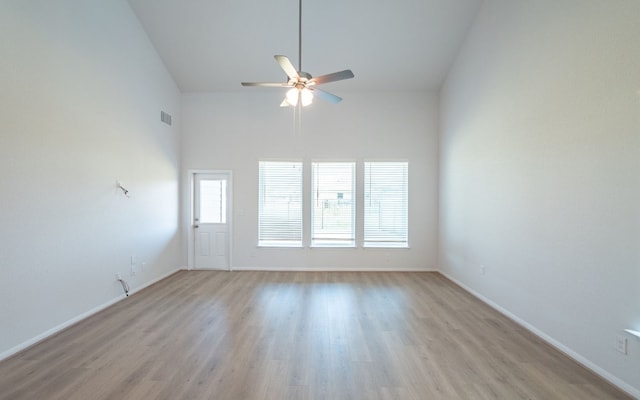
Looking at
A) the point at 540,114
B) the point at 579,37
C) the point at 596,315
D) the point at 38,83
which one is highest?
the point at 579,37

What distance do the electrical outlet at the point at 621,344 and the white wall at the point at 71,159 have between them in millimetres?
5249

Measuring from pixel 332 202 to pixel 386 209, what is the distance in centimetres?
Result: 111

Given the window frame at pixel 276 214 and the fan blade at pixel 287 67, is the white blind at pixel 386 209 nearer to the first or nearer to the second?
the window frame at pixel 276 214

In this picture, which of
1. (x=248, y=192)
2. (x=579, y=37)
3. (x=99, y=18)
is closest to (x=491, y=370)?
(x=579, y=37)

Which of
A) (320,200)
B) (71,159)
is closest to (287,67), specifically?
(71,159)

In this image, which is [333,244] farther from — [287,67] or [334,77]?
[287,67]

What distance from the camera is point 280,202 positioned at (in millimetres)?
5879

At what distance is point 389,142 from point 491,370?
426 cm

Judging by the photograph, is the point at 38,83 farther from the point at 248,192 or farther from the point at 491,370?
the point at 491,370

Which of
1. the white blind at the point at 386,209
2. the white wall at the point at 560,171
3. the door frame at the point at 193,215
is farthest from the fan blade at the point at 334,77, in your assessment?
the door frame at the point at 193,215

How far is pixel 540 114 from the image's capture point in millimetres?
3090

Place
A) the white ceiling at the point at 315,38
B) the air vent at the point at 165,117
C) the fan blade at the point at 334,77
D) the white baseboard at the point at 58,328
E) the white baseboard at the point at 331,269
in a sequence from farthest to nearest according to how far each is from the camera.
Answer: the white baseboard at the point at 331,269 < the air vent at the point at 165,117 < the white ceiling at the point at 315,38 < the fan blade at the point at 334,77 < the white baseboard at the point at 58,328

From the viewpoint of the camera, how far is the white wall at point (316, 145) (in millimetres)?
5781

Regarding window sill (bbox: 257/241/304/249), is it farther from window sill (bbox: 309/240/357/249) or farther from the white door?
the white door
